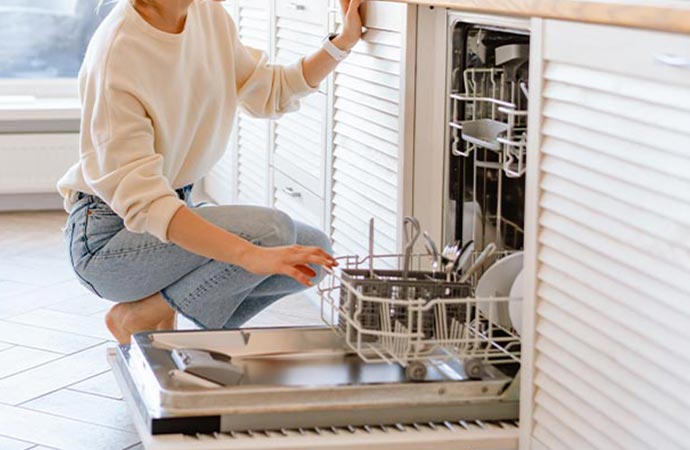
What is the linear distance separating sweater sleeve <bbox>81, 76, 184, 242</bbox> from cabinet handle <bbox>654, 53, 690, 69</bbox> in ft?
2.80

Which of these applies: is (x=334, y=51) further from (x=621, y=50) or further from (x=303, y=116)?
(x=621, y=50)

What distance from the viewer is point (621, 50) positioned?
1420mm

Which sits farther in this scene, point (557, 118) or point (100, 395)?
point (100, 395)

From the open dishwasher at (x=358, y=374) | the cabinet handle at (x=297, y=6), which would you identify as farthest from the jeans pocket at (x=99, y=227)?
the cabinet handle at (x=297, y=6)

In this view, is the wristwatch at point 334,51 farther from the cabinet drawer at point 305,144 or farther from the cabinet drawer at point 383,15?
the cabinet drawer at point 305,144

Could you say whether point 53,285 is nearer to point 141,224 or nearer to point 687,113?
point 141,224

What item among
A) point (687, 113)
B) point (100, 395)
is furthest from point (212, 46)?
point (687, 113)

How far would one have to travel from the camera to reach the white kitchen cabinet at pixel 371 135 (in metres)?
2.23

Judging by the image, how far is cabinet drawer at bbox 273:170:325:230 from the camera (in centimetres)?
290

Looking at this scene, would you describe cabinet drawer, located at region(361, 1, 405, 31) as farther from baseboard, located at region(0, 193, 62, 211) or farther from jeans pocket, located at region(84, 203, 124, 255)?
baseboard, located at region(0, 193, 62, 211)

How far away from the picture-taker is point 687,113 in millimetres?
1289

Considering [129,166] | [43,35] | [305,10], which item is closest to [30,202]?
[43,35]

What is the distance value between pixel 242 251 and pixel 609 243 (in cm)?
60

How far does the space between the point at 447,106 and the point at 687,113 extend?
0.90m
